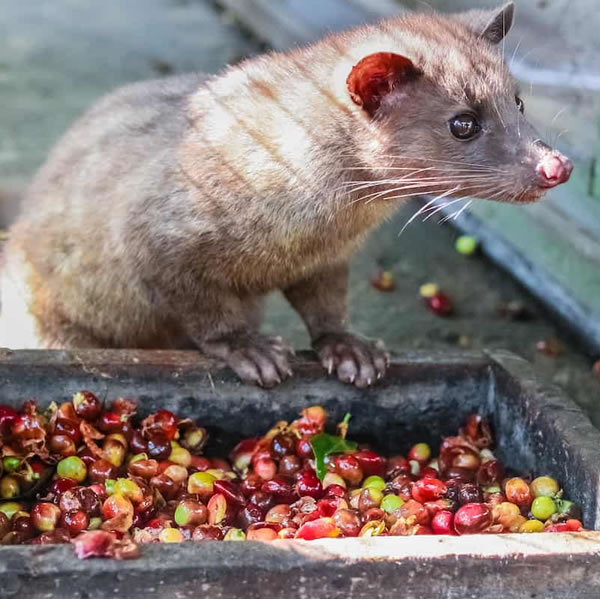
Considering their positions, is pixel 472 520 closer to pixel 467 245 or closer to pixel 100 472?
pixel 100 472

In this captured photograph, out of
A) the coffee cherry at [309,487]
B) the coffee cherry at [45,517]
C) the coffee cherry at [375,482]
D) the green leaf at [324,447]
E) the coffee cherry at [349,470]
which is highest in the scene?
the green leaf at [324,447]

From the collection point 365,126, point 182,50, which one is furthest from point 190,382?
point 182,50

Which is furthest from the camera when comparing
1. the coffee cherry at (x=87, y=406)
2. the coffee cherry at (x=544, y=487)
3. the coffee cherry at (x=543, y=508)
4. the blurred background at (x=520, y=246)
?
the blurred background at (x=520, y=246)

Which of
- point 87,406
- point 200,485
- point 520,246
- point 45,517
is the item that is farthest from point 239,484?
point 520,246

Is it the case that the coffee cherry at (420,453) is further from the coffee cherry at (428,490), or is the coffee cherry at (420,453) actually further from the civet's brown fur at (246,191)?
the coffee cherry at (428,490)

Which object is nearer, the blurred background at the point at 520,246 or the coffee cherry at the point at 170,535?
the coffee cherry at the point at 170,535

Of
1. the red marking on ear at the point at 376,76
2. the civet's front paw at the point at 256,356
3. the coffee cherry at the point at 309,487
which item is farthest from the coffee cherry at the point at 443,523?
the red marking on ear at the point at 376,76
